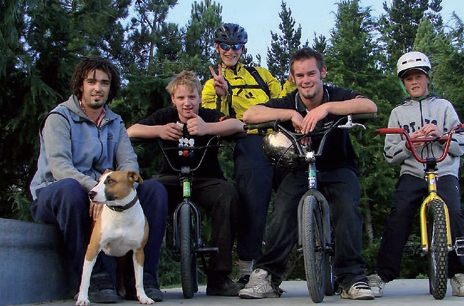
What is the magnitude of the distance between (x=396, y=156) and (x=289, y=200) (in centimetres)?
112

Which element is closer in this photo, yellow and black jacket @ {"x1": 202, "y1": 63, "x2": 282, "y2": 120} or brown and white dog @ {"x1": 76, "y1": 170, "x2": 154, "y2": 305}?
brown and white dog @ {"x1": 76, "y1": 170, "x2": 154, "y2": 305}

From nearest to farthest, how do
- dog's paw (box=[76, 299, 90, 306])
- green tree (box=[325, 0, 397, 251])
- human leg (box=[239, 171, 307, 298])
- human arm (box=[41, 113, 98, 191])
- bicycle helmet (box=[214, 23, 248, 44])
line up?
dog's paw (box=[76, 299, 90, 306]), human arm (box=[41, 113, 98, 191]), human leg (box=[239, 171, 307, 298]), bicycle helmet (box=[214, 23, 248, 44]), green tree (box=[325, 0, 397, 251])

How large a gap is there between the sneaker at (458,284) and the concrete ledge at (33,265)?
2927mm

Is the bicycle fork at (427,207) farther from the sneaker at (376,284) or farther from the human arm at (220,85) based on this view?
the human arm at (220,85)

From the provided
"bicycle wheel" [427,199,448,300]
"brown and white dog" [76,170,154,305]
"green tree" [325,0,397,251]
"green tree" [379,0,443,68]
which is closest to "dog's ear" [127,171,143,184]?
"brown and white dog" [76,170,154,305]

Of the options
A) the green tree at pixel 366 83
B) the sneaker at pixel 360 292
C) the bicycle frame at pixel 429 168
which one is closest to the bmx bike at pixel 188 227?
the sneaker at pixel 360 292

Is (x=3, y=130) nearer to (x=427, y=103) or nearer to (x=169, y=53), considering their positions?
(x=427, y=103)

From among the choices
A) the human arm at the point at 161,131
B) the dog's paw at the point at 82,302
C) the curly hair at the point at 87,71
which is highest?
the curly hair at the point at 87,71

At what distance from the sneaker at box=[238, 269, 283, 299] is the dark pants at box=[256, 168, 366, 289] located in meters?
0.06

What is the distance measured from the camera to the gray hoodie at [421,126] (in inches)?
216

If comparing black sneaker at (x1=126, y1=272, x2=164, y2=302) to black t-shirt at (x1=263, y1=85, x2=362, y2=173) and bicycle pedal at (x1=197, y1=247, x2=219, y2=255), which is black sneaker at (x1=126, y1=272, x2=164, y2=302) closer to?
bicycle pedal at (x1=197, y1=247, x2=219, y2=255)

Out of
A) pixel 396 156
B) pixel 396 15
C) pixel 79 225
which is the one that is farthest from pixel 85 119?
pixel 396 15

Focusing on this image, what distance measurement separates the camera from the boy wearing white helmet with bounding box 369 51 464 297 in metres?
5.31

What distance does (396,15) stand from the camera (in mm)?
49094
